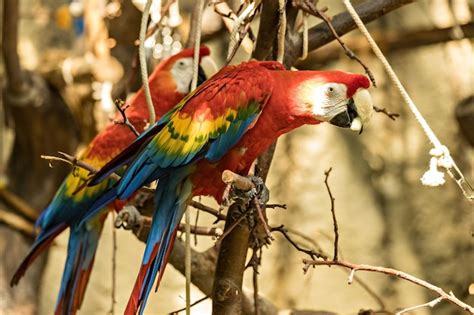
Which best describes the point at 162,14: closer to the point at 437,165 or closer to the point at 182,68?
the point at 182,68

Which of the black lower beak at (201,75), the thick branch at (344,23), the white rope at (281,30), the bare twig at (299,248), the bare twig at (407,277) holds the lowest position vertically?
the bare twig at (407,277)

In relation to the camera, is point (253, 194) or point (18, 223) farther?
point (18, 223)

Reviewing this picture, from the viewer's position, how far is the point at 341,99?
A: 1064 mm

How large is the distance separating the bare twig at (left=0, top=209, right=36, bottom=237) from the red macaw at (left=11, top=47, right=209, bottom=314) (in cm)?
76

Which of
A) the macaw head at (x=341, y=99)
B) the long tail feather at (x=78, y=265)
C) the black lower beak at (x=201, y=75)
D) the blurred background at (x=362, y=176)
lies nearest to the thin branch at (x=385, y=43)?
the blurred background at (x=362, y=176)

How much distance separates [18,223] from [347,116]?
1456 millimetres

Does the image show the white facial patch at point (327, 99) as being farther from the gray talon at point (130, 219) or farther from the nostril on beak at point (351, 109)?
the gray talon at point (130, 219)

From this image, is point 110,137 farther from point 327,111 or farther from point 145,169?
point 327,111

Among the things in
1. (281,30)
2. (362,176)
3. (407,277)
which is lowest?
(407,277)

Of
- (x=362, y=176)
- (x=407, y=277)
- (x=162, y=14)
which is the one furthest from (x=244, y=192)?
(x=362, y=176)

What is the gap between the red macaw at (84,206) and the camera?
1467mm

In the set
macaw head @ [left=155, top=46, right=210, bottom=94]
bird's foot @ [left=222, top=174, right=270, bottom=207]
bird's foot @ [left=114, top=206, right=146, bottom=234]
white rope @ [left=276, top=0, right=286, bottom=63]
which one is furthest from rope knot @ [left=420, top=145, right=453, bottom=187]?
macaw head @ [left=155, top=46, right=210, bottom=94]

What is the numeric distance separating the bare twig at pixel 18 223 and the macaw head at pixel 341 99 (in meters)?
1.40

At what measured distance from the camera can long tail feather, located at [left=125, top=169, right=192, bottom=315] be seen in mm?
1051
